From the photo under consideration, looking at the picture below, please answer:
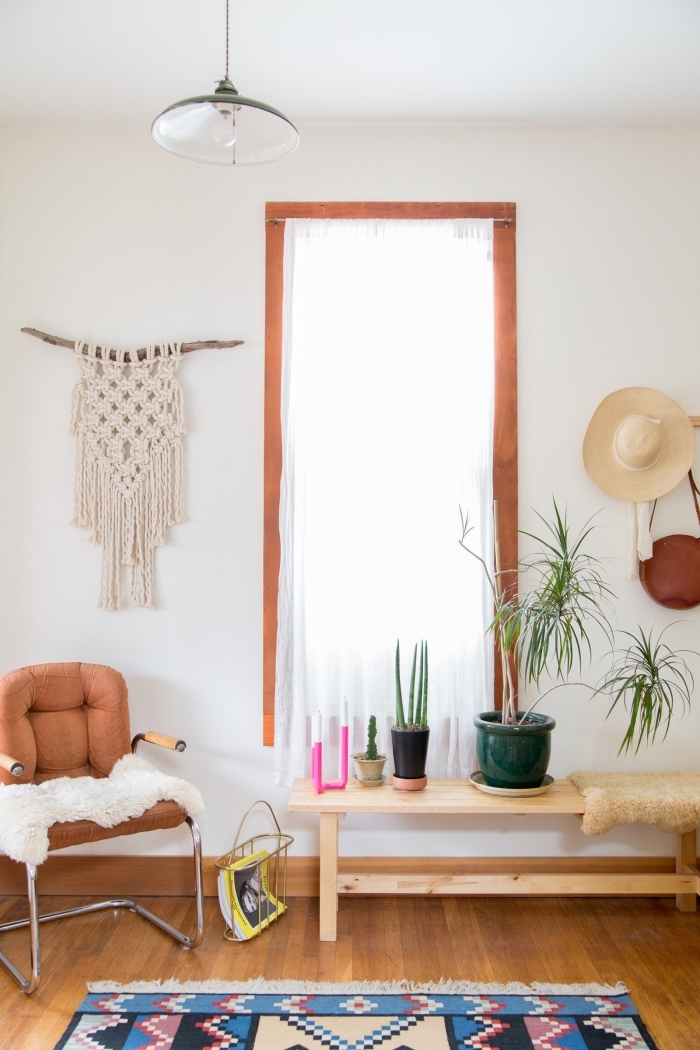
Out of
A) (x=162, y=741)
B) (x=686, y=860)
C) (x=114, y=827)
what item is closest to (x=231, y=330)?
(x=162, y=741)

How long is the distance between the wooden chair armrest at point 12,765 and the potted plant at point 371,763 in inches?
43.4

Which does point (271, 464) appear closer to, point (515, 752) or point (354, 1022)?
point (515, 752)

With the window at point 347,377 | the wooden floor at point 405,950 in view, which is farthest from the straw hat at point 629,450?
the wooden floor at point 405,950

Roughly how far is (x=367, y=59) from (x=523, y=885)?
2.83 metres

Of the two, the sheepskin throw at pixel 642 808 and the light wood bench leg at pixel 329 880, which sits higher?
the sheepskin throw at pixel 642 808

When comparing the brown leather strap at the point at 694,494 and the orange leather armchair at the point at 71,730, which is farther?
the brown leather strap at the point at 694,494

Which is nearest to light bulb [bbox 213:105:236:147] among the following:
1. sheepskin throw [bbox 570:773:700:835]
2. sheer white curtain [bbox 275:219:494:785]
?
sheer white curtain [bbox 275:219:494:785]

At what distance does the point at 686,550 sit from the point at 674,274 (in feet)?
3.47

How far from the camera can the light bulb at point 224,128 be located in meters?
1.98

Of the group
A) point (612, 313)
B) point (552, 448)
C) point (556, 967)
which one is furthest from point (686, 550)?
point (556, 967)

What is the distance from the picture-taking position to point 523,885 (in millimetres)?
2916

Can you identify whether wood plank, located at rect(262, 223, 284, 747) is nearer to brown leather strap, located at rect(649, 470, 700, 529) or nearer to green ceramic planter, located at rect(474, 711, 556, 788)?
green ceramic planter, located at rect(474, 711, 556, 788)

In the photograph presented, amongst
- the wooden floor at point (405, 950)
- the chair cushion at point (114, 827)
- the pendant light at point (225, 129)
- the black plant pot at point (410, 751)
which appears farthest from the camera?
the black plant pot at point (410, 751)

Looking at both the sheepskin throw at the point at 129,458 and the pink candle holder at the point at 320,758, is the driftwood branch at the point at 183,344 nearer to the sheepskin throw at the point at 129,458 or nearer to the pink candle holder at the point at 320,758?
the sheepskin throw at the point at 129,458
